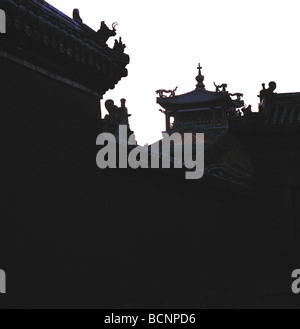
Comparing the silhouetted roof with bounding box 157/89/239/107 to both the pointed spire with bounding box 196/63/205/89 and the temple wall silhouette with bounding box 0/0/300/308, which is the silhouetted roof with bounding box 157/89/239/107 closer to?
the pointed spire with bounding box 196/63/205/89

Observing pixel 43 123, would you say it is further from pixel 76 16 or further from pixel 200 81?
pixel 200 81

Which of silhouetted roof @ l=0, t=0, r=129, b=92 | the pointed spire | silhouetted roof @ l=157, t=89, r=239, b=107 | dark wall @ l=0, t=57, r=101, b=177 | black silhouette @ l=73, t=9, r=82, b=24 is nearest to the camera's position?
silhouetted roof @ l=0, t=0, r=129, b=92

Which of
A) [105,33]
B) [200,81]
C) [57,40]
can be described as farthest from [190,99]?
[57,40]

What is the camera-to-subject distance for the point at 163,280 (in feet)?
41.2

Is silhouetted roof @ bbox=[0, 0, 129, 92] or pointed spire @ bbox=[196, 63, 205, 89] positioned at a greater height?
pointed spire @ bbox=[196, 63, 205, 89]

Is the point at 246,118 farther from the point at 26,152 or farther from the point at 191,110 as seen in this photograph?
the point at 191,110

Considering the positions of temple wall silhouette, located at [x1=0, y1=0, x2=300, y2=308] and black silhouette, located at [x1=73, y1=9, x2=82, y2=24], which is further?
black silhouette, located at [x1=73, y1=9, x2=82, y2=24]

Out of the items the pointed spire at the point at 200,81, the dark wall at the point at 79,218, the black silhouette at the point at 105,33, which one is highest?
the pointed spire at the point at 200,81

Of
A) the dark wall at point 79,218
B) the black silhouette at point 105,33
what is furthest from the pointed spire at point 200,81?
the black silhouette at point 105,33

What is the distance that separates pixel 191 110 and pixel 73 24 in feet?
176

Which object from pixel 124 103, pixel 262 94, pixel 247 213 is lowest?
pixel 247 213

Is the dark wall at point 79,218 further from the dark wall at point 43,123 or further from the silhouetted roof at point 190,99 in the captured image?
the silhouetted roof at point 190,99

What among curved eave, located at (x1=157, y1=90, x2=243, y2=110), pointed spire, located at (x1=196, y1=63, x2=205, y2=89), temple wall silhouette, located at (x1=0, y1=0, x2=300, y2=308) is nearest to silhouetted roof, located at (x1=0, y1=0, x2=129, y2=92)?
temple wall silhouette, located at (x1=0, y1=0, x2=300, y2=308)

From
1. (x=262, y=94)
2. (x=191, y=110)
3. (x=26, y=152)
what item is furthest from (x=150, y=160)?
(x=191, y=110)
